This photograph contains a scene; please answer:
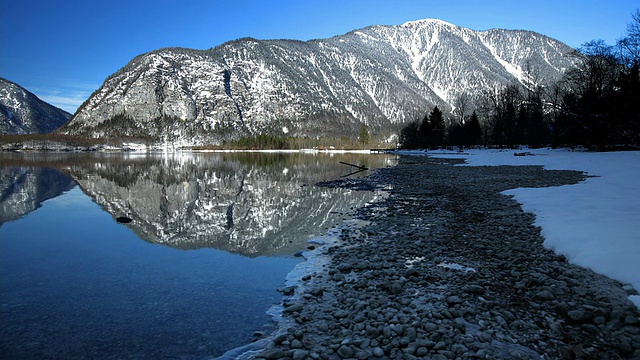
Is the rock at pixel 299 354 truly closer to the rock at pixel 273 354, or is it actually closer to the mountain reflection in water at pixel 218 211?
the rock at pixel 273 354

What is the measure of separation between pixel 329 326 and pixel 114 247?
10209 mm

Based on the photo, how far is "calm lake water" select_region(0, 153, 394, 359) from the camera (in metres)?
6.22

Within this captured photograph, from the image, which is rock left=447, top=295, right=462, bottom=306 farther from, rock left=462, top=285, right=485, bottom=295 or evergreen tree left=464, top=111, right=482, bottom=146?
evergreen tree left=464, top=111, right=482, bottom=146

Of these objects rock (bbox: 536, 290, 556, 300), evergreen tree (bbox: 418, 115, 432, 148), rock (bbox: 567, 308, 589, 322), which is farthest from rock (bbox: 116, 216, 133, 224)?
evergreen tree (bbox: 418, 115, 432, 148)

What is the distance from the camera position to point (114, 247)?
12.5 m

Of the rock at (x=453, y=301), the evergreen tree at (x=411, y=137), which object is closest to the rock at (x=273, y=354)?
the rock at (x=453, y=301)

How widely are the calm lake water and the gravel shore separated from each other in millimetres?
1293

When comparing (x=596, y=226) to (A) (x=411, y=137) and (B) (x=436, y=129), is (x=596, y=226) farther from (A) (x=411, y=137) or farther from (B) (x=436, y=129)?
(A) (x=411, y=137)

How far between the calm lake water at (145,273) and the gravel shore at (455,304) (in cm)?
129

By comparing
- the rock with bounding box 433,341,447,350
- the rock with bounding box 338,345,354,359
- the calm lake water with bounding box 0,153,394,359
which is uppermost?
the rock with bounding box 433,341,447,350

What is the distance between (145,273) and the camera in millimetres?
9836

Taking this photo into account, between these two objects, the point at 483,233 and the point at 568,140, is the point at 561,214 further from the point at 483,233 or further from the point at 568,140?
the point at 568,140

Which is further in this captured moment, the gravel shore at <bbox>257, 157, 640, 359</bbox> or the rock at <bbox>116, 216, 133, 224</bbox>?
the rock at <bbox>116, 216, 133, 224</bbox>

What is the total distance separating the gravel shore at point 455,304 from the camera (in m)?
5.29
